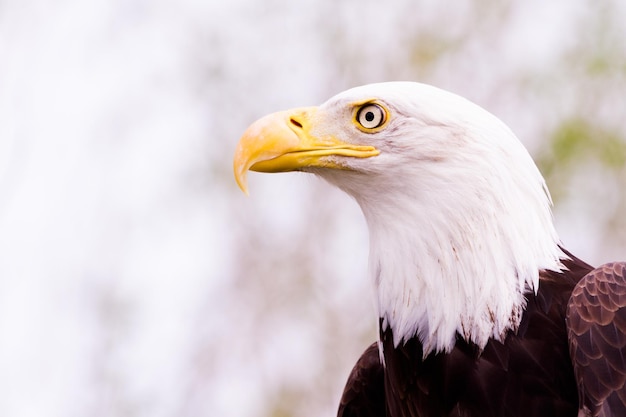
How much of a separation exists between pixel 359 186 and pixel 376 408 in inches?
56.6

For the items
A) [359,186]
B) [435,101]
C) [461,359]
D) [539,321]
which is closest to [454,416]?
[461,359]

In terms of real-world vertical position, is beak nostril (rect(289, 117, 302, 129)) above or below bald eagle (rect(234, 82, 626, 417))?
above

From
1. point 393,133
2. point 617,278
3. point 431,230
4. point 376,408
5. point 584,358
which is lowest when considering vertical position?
point 376,408

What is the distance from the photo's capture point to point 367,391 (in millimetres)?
5340

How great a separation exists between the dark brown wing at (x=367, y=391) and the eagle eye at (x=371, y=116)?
4.69 feet

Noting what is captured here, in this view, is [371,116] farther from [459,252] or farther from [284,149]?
[459,252]

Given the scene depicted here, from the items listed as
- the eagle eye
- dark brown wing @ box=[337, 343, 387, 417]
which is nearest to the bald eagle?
the eagle eye

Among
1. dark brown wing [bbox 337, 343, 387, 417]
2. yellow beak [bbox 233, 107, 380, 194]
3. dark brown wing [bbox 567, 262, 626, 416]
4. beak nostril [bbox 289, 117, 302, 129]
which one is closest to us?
dark brown wing [bbox 567, 262, 626, 416]

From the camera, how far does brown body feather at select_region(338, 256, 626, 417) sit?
401 cm

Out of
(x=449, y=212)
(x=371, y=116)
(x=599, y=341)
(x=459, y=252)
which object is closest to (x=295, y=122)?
(x=371, y=116)

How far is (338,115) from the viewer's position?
4547mm

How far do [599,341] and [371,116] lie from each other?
138 centimetres

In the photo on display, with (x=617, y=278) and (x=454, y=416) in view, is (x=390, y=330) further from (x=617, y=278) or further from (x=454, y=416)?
(x=617, y=278)

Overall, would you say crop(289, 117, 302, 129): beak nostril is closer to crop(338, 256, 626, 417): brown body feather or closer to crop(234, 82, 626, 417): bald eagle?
crop(234, 82, 626, 417): bald eagle
